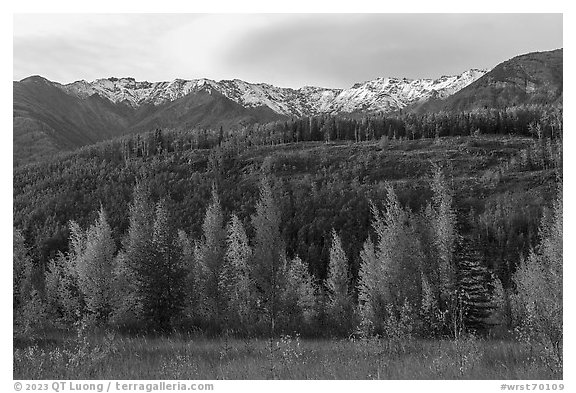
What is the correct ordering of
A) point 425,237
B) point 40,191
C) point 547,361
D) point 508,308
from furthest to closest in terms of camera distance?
point 40,191
point 508,308
point 425,237
point 547,361

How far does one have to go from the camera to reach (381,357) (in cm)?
978

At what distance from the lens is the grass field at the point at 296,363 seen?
844cm

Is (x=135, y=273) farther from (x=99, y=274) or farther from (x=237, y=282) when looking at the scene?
(x=237, y=282)

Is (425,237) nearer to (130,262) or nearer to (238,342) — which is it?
(238,342)

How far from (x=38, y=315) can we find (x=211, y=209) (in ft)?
32.7

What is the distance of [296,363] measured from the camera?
363 inches

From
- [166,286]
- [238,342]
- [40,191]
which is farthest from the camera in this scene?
[40,191]

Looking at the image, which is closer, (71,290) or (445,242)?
(445,242)

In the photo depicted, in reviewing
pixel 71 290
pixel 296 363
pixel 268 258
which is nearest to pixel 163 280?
pixel 268 258

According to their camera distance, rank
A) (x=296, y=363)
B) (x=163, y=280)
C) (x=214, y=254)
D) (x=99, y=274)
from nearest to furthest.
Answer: (x=296, y=363)
(x=163, y=280)
(x=99, y=274)
(x=214, y=254)

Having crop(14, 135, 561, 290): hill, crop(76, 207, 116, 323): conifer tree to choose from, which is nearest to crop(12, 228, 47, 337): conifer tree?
crop(76, 207, 116, 323): conifer tree

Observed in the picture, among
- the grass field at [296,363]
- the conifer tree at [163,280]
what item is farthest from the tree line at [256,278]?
the grass field at [296,363]
